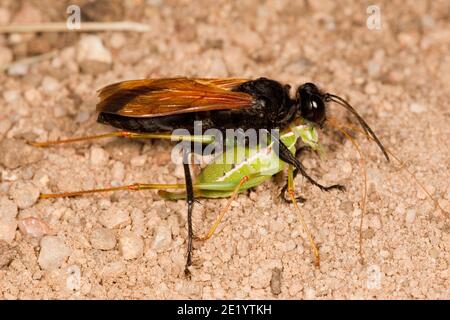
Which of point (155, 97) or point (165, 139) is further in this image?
point (165, 139)

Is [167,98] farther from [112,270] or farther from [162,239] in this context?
[112,270]

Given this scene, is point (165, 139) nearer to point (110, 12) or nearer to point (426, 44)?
point (110, 12)

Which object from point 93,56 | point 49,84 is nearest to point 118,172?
point 49,84

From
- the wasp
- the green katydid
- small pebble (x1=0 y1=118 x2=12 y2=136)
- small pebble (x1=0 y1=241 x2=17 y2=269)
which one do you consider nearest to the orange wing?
the wasp

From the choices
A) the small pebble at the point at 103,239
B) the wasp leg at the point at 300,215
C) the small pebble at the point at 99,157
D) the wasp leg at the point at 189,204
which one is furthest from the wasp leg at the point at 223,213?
the small pebble at the point at 99,157

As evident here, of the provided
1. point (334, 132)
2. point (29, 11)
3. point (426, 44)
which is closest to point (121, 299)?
point (334, 132)

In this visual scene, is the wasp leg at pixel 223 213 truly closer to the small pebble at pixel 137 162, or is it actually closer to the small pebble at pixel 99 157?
the small pebble at pixel 137 162
